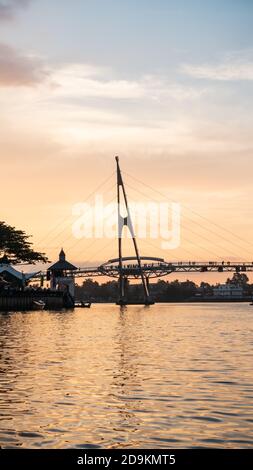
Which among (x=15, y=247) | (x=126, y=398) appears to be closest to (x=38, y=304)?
(x=15, y=247)

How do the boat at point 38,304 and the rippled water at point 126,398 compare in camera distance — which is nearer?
the rippled water at point 126,398

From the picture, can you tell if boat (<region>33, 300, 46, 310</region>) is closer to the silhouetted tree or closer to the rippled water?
the silhouetted tree

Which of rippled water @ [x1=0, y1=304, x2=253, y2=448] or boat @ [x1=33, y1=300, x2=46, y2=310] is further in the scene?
boat @ [x1=33, y1=300, x2=46, y2=310]

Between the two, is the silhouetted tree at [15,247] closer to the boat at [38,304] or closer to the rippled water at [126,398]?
the boat at [38,304]

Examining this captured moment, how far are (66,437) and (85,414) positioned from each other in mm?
3191

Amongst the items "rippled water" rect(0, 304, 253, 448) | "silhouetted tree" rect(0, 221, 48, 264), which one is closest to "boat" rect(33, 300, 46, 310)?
"silhouetted tree" rect(0, 221, 48, 264)

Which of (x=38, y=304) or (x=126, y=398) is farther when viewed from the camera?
(x=38, y=304)

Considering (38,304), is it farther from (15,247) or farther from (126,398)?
(126,398)

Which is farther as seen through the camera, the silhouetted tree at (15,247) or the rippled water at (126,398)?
the silhouetted tree at (15,247)

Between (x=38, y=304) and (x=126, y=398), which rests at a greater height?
(x=38, y=304)

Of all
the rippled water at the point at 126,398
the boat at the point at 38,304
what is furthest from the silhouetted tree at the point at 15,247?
the rippled water at the point at 126,398

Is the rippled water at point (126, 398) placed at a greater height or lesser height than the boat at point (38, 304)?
lesser
